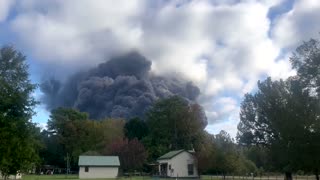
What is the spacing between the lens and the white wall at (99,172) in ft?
276

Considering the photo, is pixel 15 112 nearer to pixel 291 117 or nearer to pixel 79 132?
pixel 291 117

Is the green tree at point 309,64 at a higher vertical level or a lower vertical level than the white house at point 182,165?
higher

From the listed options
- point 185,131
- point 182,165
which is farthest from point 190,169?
point 185,131

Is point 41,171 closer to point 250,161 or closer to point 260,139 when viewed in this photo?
point 250,161

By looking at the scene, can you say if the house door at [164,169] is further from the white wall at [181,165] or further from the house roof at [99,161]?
the house roof at [99,161]

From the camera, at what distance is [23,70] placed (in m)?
33.3

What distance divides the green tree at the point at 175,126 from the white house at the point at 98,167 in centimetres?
1916

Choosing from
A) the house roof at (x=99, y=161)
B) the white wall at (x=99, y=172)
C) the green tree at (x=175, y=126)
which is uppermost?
the green tree at (x=175, y=126)

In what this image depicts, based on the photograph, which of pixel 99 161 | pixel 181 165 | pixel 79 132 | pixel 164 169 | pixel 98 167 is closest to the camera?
pixel 181 165

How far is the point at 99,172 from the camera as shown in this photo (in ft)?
279

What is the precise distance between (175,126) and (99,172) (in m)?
29.4

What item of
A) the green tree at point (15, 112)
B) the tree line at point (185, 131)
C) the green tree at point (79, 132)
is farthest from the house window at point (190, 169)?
the green tree at point (15, 112)

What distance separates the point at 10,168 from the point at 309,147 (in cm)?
2391

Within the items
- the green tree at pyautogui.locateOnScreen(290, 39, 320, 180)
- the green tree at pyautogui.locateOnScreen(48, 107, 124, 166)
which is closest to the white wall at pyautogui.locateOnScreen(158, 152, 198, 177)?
the green tree at pyautogui.locateOnScreen(48, 107, 124, 166)
